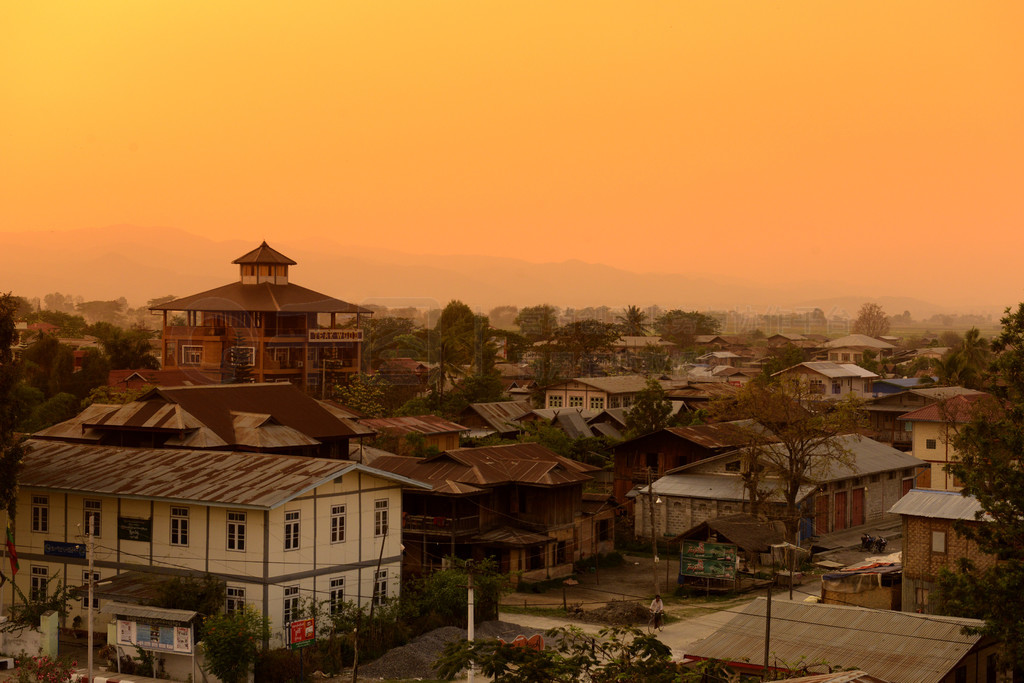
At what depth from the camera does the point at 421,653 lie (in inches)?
1153

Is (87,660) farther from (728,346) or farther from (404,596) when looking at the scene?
(728,346)

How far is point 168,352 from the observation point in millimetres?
73125

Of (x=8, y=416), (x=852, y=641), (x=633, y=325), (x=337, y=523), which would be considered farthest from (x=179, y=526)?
(x=633, y=325)

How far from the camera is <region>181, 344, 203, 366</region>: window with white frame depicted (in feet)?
231

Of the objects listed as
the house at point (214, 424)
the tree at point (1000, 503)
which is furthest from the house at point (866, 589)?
the house at point (214, 424)

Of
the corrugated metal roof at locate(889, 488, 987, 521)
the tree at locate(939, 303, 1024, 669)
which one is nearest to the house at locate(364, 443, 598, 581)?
the corrugated metal roof at locate(889, 488, 987, 521)

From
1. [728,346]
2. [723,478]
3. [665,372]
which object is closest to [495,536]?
[723,478]

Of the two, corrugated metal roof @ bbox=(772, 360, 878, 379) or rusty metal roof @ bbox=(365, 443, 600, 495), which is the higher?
corrugated metal roof @ bbox=(772, 360, 878, 379)

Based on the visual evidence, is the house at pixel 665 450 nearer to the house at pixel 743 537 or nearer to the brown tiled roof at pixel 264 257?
the house at pixel 743 537

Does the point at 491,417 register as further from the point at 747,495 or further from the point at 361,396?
the point at 747,495

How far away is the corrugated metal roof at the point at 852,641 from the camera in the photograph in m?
23.8

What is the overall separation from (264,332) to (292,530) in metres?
41.9

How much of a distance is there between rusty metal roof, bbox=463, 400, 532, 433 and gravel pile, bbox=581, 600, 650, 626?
34.7m

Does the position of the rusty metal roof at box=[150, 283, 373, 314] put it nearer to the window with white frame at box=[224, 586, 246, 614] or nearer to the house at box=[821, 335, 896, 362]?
the window with white frame at box=[224, 586, 246, 614]
